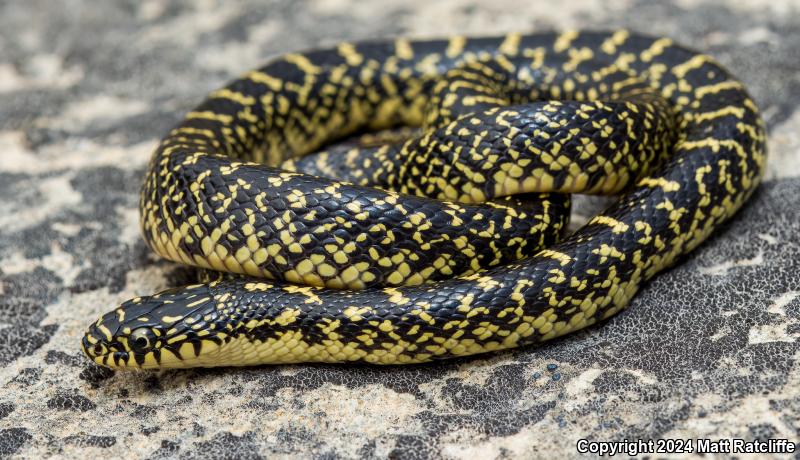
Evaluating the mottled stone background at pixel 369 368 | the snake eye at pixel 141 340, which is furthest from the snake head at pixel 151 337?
the mottled stone background at pixel 369 368

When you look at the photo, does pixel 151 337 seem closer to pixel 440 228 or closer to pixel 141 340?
pixel 141 340

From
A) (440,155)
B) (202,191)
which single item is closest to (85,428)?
(202,191)

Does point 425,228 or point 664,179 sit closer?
point 425,228

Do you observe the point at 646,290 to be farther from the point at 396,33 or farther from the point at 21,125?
the point at 21,125

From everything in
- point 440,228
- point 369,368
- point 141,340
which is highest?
point 440,228

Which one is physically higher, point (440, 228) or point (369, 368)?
point (440, 228)

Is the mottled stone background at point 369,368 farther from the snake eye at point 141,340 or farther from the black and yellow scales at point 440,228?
the snake eye at point 141,340

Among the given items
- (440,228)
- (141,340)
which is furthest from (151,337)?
(440,228)
